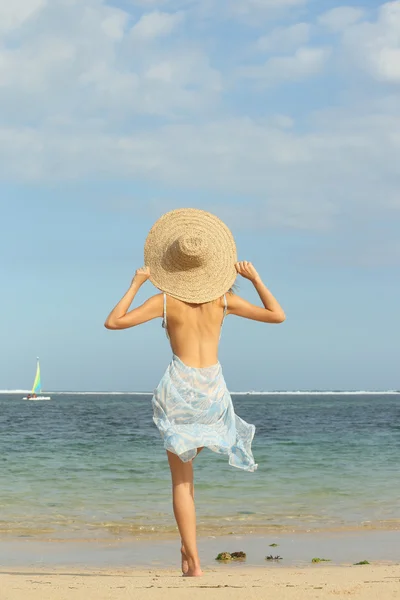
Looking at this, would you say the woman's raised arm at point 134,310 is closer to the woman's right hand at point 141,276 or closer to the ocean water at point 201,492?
the woman's right hand at point 141,276

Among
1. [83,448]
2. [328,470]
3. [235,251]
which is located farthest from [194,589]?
[83,448]

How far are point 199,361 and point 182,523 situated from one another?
1025mm

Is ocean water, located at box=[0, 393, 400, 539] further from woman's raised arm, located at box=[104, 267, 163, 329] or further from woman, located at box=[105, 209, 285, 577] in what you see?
woman's raised arm, located at box=[104, 267, 163, 329]

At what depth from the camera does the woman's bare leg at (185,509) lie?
505 cm

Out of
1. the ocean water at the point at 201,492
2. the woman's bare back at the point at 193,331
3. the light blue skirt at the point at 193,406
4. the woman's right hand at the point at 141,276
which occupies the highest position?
the woman's right hand at the point at 141,276

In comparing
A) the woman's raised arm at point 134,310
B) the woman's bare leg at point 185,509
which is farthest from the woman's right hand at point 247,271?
the woman's bare leg at point 185,509

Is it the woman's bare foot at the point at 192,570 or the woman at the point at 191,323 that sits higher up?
the woman at the point at 191,323

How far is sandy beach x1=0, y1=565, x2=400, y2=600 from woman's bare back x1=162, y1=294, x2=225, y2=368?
1.37 metres

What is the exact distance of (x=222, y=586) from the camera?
463 cm

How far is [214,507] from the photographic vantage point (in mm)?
9672

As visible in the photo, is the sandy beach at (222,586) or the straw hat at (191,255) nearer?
the sandy beach at (222,586)

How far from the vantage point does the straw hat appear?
207 inches

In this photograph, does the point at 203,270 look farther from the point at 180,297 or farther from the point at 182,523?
the point at 182,523

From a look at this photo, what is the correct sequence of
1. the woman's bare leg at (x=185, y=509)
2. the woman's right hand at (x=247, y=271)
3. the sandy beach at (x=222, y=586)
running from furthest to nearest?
1. the woman's right hand at (x=247, y=271)
2. the woman's bare leg at (x=185, y=509)
3. the sandy beach at (x=222, y=586)
